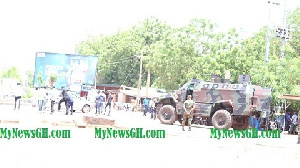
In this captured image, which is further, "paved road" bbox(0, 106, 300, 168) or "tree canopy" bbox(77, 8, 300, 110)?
"tree canopy" bbox(77, 8, 300, 110)

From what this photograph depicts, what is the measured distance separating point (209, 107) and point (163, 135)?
257 inches

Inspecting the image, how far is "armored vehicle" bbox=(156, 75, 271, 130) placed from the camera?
22.0m

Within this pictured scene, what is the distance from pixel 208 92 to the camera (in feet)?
75.2

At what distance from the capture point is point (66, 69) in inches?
1984

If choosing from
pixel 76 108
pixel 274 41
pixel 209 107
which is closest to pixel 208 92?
pixel 209 107

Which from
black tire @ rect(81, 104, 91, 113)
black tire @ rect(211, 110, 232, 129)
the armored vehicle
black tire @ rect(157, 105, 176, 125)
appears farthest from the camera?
black tire @ rect(81, 104, 91, 113)

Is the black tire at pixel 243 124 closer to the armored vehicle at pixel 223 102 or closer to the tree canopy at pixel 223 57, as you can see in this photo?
the armored vehicle at pixel 223 102

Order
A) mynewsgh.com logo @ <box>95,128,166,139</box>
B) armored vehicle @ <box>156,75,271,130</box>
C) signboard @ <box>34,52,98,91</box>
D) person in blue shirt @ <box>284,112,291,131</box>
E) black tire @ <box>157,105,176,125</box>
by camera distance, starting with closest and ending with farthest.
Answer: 1. mynewsgh.com logo @ <box>95,128,166,139</box>
2. armored vehicle @ <box>156,75,271,130</box>
3. black tire @ <box>157,105,176,125</box>
4. person in blue shirt @ <box>284,112,291,131</box>
5. signboard @ <box>34,52,98,91</box>

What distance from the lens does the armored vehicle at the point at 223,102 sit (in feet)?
72.2

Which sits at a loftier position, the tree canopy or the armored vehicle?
the tree canopy

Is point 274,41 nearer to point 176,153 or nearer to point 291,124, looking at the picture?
point 291,124

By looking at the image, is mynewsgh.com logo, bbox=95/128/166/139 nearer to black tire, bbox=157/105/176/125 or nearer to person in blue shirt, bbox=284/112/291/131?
black tire, bbox=157/105/176/125

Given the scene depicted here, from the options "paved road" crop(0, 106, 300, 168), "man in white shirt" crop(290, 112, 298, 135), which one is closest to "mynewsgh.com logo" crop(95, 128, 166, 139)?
"paved road" crop(0, 106, 300, 168)

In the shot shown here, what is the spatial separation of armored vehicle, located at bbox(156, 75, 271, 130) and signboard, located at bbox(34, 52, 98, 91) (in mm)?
26432
